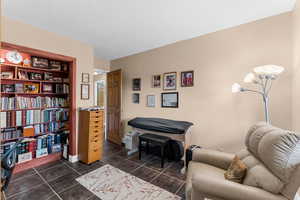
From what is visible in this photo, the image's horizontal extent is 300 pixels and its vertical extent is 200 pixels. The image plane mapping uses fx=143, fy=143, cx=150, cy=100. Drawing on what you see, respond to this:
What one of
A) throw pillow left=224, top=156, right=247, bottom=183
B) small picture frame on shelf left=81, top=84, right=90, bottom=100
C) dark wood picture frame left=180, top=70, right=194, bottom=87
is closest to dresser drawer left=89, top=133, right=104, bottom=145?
small picture frame on shelf left=81, top=84, right=90, bottom=100

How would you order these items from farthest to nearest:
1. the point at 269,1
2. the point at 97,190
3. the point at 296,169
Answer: the point at 97,190, the point at 269,1, the point at 296,169

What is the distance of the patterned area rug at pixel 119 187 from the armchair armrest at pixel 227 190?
0.82 meters

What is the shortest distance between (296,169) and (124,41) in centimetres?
311

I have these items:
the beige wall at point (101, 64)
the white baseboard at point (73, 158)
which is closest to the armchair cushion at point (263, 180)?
the white baseboard at point (73, 158)

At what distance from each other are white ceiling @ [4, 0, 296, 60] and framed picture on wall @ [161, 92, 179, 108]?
1.17 meters

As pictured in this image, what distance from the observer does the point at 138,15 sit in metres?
2.13

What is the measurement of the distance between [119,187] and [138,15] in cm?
258

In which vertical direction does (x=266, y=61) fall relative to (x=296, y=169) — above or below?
above

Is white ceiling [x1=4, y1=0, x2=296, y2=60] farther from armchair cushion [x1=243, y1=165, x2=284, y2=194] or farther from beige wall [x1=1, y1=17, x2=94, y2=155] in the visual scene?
armchair cushion [x1=243, y1=165, x2=284, y2=194]

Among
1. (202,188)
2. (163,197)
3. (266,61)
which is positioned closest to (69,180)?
(163,197)

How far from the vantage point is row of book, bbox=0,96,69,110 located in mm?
2486

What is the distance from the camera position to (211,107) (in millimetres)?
2625

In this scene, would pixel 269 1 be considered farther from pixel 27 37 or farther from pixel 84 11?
pixel 27 37

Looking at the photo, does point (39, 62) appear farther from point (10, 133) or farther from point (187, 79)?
point (187, 79)
